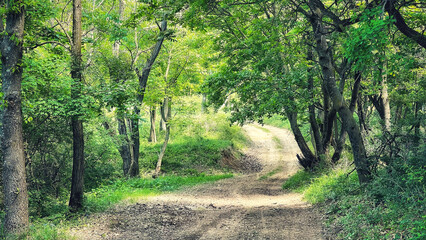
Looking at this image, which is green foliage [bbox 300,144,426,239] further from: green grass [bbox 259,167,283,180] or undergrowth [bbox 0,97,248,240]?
green grass [bbox 259,167,283,180]

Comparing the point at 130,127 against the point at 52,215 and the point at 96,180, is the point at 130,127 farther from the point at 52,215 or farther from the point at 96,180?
the point at 52,215

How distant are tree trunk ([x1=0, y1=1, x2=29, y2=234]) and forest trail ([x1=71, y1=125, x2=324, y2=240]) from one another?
1320 millimetres

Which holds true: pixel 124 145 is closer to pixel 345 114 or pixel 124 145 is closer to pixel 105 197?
pixel 105 197

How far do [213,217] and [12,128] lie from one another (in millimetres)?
5479

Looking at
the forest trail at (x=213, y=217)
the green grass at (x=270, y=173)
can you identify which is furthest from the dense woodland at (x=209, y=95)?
the green grass at (x=270, y=173)

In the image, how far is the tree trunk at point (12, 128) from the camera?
6.86m

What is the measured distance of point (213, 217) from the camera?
918 cm

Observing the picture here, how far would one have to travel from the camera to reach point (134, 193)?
12.6 meters

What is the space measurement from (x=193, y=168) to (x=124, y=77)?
34.4ft

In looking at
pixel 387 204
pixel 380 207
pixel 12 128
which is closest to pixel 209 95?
pixel 12 128

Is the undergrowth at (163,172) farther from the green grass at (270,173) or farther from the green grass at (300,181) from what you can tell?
the green grass at (300,181)

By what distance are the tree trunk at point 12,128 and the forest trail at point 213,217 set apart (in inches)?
52.0

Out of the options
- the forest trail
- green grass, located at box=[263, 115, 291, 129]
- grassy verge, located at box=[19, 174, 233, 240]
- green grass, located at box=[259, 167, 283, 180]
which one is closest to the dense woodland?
grassy verge, located at box=[19, 174, 233, 240]

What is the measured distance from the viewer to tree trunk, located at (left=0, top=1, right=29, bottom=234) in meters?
6.86
